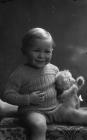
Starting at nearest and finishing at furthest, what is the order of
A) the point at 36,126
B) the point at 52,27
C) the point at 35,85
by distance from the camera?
the point at 36,126
the point at 35,85
the point at 52,27

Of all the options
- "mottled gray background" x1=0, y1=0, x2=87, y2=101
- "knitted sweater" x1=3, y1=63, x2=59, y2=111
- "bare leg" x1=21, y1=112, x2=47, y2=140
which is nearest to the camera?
"bare leg" x1=21, y1=112, x2=47, y2=140

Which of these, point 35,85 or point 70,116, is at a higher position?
point 35,85

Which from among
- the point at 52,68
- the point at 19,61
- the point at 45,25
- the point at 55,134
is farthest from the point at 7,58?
the point at 55,134

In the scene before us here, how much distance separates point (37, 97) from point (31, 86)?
0.21ft

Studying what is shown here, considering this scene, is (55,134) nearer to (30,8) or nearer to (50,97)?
(50,97)

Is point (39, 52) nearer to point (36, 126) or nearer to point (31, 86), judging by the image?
point (31, 86)

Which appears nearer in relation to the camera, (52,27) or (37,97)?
(37,97)

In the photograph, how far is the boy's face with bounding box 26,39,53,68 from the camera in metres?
1.76

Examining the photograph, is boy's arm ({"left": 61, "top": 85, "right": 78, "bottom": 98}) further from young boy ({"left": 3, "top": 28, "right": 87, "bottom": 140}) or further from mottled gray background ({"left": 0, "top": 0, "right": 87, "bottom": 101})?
mottled gray background ({"left": 0, "top": 0, "right": 87, "bottom": 101})

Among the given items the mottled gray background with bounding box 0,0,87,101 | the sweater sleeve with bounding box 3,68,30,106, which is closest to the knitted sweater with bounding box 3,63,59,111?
the sweater sleeve with bounding box 3,68,30,106

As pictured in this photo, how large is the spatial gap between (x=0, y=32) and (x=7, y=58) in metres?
0.20

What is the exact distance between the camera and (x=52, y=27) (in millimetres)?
2959

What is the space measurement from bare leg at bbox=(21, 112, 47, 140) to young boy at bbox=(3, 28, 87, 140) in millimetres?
17

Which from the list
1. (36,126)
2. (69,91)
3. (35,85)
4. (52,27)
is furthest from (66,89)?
(52,27)
